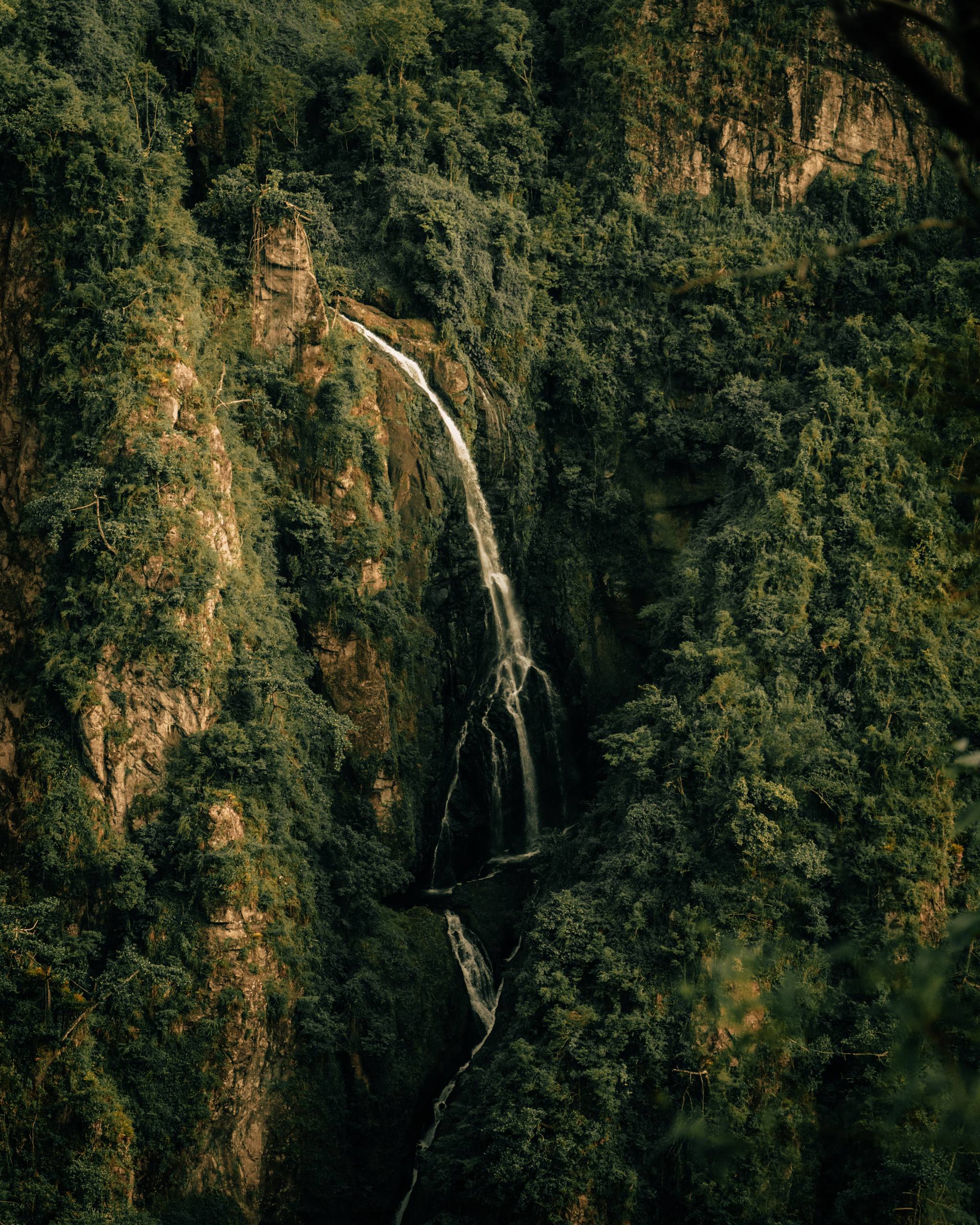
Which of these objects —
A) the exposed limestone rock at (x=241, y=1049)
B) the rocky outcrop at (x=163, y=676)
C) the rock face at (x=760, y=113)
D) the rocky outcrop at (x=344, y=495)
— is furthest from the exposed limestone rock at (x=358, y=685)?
the rock face at (x=760, y=113)

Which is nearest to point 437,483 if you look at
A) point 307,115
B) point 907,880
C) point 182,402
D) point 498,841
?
point 182,402

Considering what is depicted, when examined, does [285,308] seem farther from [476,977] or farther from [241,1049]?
[241,1049]

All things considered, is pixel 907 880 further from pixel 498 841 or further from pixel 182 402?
pixel 182 402

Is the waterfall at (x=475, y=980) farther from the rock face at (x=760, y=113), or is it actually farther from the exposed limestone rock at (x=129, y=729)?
the rock face at (x=760, y=113)

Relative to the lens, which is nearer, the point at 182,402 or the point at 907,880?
the point at 907,880

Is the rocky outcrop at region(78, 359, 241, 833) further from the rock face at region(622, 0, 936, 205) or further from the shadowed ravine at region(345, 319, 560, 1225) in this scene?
the rock face at region(622, 0, 936, 205)
